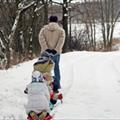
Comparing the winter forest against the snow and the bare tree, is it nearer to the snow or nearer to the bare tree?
the bare tree

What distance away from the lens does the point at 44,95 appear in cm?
782

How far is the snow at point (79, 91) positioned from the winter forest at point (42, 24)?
5.26 metres

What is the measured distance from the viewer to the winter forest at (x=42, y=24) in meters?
25.2

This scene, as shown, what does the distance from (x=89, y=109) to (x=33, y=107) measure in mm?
2424

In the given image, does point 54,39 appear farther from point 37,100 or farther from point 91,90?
point 37,100

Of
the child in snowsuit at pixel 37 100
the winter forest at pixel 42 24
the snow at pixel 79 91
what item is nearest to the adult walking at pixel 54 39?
the snow at pixel 79 91

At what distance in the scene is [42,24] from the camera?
126ft

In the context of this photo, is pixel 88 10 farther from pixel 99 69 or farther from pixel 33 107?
pixel 33 107

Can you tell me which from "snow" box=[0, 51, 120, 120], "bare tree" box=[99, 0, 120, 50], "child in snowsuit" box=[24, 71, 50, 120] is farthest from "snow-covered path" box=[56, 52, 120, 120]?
"bare tree" box=[99, 0, 120, 50]

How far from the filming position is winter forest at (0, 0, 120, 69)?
82.8 ft

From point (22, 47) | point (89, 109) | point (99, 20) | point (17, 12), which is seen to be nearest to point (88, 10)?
point (99, 20)

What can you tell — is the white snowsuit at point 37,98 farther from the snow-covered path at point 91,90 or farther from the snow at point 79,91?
the snow-covered path at point 91,90

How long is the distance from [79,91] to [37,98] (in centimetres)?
455

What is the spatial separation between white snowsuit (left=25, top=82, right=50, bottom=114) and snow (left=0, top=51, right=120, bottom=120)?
1041 millimetres
